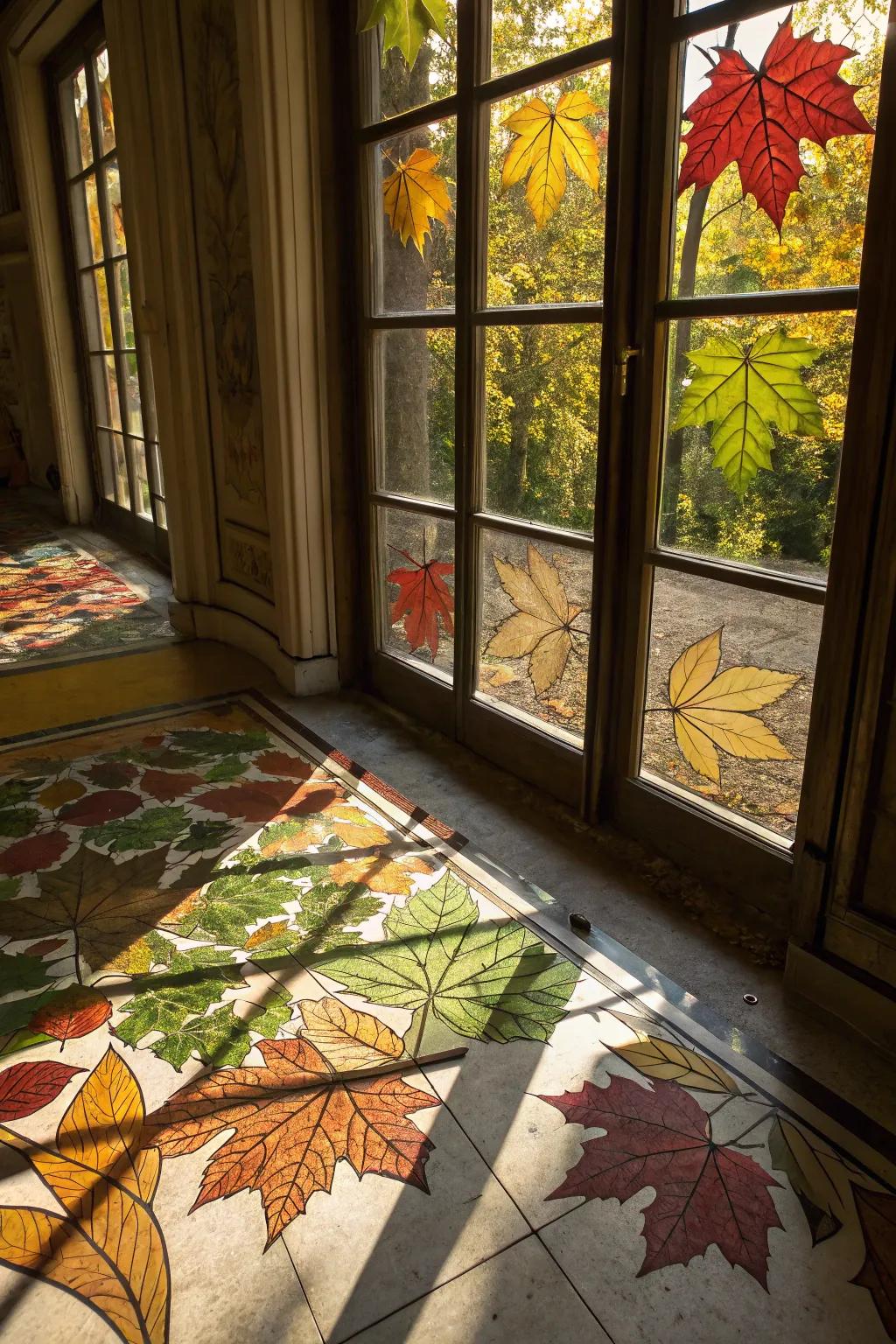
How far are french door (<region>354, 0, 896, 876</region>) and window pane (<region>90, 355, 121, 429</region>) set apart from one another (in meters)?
3.37

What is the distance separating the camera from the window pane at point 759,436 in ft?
5.21

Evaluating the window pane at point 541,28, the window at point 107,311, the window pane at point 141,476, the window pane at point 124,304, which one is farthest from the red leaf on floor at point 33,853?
the window pane at point 124,304

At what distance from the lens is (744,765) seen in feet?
6.10

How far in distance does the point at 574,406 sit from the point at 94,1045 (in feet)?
5.33

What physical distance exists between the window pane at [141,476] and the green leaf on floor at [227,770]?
3.11 meters

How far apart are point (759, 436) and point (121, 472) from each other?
497cm

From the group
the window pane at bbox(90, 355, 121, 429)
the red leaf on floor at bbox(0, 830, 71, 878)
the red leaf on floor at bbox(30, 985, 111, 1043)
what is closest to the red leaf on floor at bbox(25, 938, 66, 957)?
the red leaf on floor at bbox(30, 985, 111, 1043)

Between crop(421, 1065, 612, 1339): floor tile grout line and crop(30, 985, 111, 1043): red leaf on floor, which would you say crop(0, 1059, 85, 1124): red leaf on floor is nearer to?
crop(30, 985, 111, 1043): red leaf on floor

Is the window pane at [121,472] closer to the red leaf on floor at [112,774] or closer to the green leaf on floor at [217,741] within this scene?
the green leaf on floor at [217,741]

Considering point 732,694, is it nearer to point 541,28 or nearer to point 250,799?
point 250,799

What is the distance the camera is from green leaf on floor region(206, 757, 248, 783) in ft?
8.41

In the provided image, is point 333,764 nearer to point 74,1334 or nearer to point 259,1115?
point 259,1115

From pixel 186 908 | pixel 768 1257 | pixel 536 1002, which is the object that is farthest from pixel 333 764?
pixel 768 1257

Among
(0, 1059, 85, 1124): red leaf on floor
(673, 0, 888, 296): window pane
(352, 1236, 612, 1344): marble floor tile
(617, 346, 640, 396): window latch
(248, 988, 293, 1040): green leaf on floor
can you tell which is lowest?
(352, 1236, 612, 1344): marble floor tile
